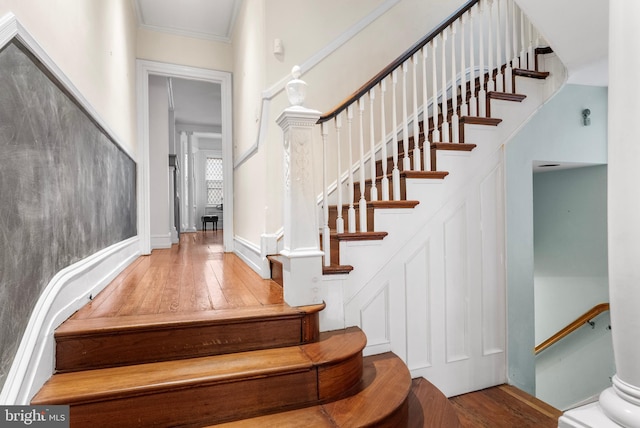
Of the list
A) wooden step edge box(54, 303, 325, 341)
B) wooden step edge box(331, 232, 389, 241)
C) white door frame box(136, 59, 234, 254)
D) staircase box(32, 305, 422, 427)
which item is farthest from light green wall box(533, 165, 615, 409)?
white door frame box(136, 59, 234, 254)

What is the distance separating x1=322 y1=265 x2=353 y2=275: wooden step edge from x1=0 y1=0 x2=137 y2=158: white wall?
5.43ft

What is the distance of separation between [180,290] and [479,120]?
96.4 inches

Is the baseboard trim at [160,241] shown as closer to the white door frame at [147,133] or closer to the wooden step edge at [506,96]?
the white door frame at [147,133]

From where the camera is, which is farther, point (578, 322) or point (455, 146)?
point (578, 322)

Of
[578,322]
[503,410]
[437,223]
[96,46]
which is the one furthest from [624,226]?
[578,322]

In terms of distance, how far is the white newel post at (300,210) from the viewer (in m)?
1.81

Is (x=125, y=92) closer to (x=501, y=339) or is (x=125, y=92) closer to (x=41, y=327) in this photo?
(x=41, y=327)

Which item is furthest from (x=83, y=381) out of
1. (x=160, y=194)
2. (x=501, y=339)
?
(x=160, y=194)

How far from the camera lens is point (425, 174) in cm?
231

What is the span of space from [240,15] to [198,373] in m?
3.70

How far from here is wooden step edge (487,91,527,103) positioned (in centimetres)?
260

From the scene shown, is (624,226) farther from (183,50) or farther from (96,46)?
(183,50)

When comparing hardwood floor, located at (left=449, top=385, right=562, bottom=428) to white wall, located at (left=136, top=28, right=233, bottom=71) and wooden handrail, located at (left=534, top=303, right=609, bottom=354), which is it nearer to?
wooden handrail, located at (left=534, top=303, right=609, bottom=354)

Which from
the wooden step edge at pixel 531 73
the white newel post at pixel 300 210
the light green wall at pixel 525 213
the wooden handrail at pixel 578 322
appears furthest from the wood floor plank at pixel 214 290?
the wooden handrail at pixel 578 322
